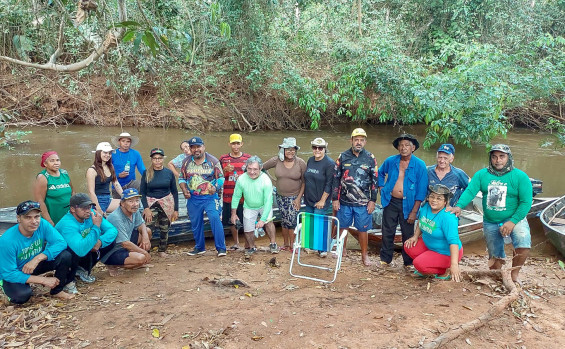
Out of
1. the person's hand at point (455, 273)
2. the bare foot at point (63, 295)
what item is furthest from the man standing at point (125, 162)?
the person's hand at point (455, 273)

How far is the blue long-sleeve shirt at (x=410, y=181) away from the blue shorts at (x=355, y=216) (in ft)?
1.00

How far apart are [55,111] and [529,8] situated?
1902cm

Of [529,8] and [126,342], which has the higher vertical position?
[529,8]

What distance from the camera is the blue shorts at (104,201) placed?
5701 millimetres

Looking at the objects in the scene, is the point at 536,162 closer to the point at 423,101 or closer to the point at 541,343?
the point at 423,101

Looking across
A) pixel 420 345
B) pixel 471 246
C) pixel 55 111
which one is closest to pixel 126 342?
pixel 420 345

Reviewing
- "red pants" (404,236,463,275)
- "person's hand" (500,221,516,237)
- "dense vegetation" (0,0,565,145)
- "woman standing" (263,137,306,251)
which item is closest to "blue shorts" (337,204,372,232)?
"woman standing" (263,137,306,251)

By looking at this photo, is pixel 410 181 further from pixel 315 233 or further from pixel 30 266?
pixel 30 266

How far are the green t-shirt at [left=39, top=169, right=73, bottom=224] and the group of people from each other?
1 cm

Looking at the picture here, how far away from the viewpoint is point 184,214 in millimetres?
7270

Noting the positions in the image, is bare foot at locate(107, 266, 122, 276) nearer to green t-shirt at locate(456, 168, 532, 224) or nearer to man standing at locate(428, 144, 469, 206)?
man standing at locate(428, 144, 469, 206)

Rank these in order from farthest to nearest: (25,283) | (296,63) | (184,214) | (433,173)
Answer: (296,63) → (184,214) → (433,173) → (25,283)

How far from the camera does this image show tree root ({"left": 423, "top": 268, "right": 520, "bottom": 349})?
10.5 ft

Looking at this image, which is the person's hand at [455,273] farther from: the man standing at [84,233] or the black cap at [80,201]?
the black cap at [80,201]
